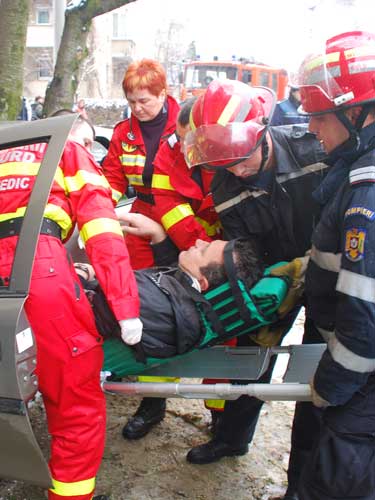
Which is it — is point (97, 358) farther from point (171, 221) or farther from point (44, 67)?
point (44, 67)

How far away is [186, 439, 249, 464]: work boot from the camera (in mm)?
2955

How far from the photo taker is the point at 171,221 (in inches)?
116

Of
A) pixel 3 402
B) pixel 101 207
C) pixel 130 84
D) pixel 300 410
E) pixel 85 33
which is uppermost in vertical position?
pixel 85 33

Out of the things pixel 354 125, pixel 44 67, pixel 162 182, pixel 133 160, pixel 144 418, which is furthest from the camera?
pixel 44 67

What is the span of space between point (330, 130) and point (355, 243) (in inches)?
17.4

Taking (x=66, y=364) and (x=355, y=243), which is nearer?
(x=355, y=243)

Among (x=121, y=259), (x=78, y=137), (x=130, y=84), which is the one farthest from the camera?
(x=130, y=84)

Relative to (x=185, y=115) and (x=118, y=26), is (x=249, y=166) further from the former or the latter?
(x=118, y=26)

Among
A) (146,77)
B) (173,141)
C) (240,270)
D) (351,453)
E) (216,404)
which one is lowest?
(216,404)

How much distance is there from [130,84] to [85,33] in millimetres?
3083

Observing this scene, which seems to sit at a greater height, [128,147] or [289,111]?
[289,111]

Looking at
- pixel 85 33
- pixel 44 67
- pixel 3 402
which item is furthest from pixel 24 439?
pixel 44 67

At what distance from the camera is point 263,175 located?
2529mm

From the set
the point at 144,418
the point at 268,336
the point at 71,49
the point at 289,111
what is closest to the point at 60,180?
the point at 268,336
